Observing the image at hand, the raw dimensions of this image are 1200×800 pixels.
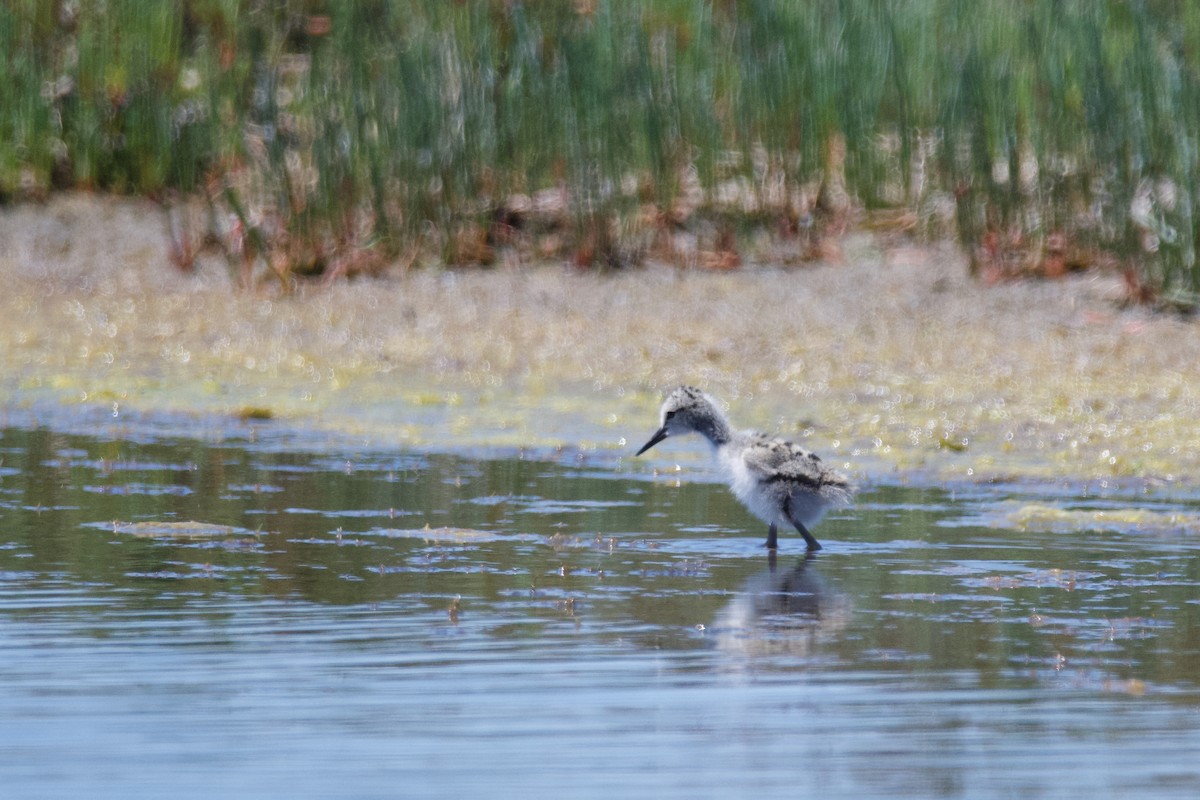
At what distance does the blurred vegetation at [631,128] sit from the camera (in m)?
11.4

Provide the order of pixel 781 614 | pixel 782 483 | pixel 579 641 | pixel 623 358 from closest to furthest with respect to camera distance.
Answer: pixel 579 641 → pixel 781 614 → pixel 782 483 → pixel 623 358

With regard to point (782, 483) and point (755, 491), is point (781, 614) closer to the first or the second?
point (782, 483)

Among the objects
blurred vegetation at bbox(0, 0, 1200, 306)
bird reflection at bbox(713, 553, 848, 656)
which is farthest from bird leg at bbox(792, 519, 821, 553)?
blurred vegetation at bbox(0, 0, 1200, 306)

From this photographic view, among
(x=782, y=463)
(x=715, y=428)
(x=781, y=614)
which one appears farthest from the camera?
(x=715, y=428)

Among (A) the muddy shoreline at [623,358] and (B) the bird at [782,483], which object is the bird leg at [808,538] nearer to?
(B) the bird at [782,483]

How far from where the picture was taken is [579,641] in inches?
199

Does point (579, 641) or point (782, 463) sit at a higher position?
point (782, 463)

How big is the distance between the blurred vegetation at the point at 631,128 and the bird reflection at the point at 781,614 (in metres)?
5.38

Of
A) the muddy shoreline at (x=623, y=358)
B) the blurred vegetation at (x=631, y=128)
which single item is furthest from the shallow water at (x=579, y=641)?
the blurred vegetation at (x=631, y=128)

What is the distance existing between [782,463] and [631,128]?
5804mm

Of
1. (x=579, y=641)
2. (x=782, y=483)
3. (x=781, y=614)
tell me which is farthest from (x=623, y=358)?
(x=579, y=641)

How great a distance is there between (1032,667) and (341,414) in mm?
5473

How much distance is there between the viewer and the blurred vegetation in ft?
37.3

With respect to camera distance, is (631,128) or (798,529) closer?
(798,529)
